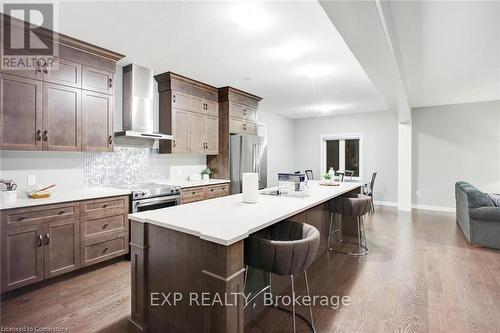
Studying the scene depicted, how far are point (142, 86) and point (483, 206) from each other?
17.0ft

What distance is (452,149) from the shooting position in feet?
20.0

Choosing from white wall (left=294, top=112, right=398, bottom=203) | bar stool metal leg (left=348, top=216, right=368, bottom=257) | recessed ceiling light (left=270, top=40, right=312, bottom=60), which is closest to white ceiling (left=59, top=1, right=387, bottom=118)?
recessed ceiling light (left=270, top=40, right=312, bottom=60)

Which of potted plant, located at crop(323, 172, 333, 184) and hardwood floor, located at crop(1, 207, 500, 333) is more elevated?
potted plant, located at crop(323, 172, 333, 184)

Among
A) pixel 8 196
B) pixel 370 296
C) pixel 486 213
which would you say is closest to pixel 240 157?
pixel 370 296

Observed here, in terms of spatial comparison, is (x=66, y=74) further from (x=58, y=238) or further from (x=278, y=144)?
(x=278, y=144)

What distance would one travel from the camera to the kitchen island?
4.71 feet

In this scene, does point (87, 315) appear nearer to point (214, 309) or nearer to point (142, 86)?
point (214, 309)

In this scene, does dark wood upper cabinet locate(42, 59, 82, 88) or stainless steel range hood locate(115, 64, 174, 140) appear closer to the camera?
dark wood upper cabinet locate(42, 59, 82, 88)

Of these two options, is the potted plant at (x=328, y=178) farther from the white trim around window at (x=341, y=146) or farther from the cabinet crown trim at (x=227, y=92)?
the white trim around window at (x=341, y=146)

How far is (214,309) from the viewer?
1.46 metres

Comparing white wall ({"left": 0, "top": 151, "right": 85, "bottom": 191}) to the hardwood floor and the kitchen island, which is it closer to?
the hardwood floor

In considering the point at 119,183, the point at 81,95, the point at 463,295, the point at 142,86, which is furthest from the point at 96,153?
the point at 463,295

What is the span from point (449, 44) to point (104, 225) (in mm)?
4490

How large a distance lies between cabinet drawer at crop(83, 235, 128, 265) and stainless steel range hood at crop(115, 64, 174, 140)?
1.40m
